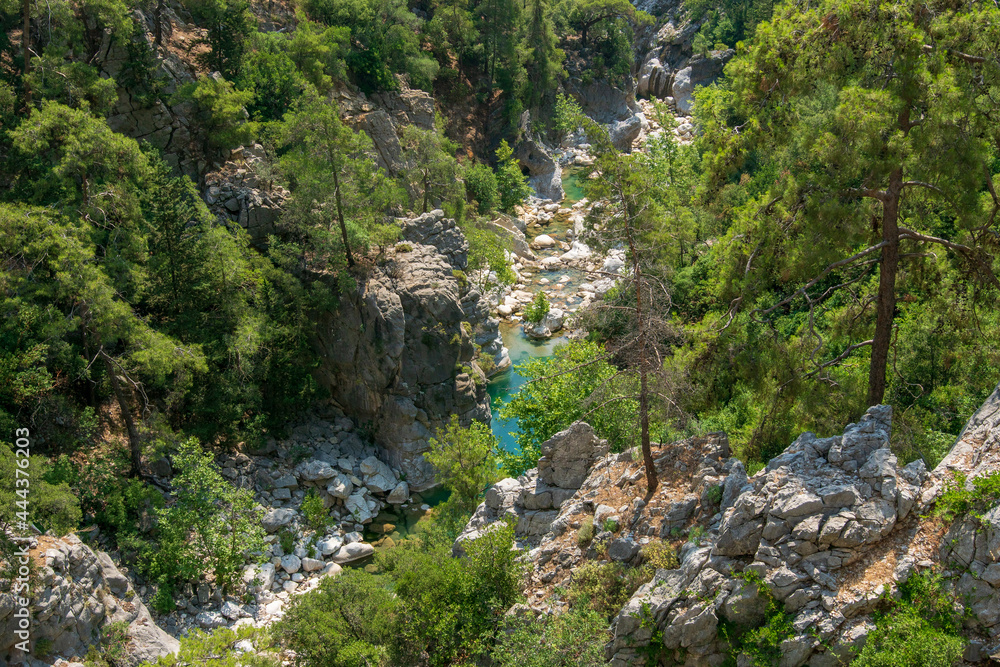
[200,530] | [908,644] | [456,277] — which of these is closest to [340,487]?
[200,530]

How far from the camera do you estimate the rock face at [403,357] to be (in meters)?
27.6

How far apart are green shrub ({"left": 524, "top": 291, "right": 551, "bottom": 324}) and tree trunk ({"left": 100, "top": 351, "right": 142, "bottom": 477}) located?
1921 centimetres

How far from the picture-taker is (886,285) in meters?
12.3

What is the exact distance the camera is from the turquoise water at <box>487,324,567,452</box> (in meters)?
29.8

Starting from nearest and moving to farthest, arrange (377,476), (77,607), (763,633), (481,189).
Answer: (763,633)
(77,607)
(377,476)
(481,189)

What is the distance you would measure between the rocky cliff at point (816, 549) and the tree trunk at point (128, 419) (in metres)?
15.5

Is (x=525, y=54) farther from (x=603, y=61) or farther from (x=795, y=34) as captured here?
(x=795, y=34)

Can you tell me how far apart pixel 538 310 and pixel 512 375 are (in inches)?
164

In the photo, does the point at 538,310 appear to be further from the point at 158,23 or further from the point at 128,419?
the point at 158,23

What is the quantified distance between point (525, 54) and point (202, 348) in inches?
1448

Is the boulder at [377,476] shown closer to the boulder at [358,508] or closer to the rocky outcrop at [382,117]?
the boulder at [358,508]

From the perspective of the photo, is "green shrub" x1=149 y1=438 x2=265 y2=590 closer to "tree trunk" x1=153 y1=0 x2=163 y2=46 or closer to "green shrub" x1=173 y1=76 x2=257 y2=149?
"green shrub" x1=173 y1=76 x2=257 y2=149

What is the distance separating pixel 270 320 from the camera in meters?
26.4

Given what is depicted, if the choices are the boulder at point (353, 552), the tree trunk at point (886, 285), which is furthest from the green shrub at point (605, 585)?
the boulder at point (353, 552)
